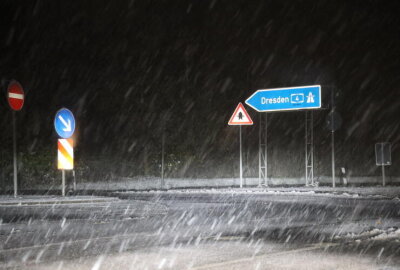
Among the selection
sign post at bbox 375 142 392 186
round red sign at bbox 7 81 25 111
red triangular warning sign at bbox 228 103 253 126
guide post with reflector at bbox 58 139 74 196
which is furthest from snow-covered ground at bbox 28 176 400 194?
guide post with reflector at bbox 58 139 74 196

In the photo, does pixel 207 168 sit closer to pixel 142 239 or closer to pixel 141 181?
pixel 141 181

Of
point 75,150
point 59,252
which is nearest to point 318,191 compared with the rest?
point 75,150

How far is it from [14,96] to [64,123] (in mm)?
2281

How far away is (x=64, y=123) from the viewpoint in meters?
22.3

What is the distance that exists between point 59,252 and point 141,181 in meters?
25.4

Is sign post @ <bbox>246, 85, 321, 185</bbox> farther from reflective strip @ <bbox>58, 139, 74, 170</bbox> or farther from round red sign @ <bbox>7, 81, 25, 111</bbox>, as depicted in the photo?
round red sign @ <bbox>7, 81, 25, 111</bbox>

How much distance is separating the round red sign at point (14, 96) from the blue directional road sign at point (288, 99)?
41.9 ft

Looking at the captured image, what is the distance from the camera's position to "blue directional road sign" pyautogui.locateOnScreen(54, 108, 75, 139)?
2214cm

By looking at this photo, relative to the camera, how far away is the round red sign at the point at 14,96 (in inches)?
904

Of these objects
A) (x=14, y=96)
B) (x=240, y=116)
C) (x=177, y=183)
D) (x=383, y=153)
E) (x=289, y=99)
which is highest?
(x=289, y=99)

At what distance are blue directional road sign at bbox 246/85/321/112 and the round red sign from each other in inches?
502

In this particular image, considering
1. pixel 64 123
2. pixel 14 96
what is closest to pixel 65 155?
pixel 64 123

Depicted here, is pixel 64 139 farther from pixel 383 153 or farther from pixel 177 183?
pixel 383 153

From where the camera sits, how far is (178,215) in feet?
55.5
